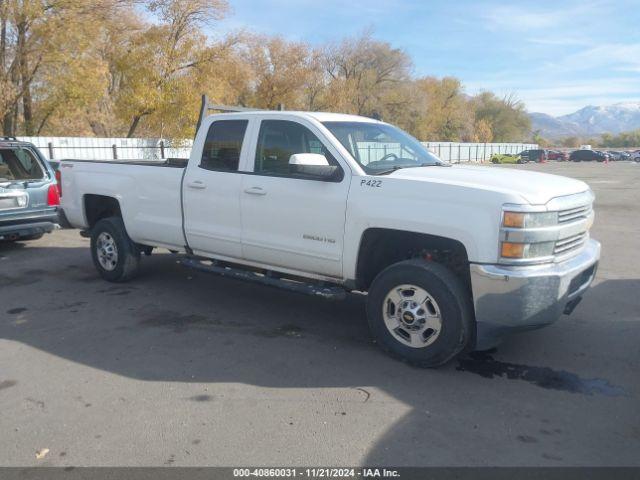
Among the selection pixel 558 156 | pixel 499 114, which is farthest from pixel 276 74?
pixel 499 114

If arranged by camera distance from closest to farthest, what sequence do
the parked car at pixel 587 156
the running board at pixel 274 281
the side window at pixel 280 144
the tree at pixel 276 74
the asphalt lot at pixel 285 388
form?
the asphalt lot at pixel 285 388 < the running board at pixel 274 281 < the side window at pixel 280 144 < the tree at pixel 276 74 < the parked car at pixel 587 156

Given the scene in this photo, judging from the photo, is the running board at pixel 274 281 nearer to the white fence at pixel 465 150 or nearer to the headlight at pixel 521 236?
the headlight at pixel 521 236

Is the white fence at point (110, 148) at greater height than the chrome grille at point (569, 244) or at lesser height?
greater

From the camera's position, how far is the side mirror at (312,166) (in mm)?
4590

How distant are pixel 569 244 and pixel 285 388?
2.46 m

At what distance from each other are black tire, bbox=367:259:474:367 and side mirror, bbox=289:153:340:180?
946 millimetres

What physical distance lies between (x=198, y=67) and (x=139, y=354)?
1006 inches

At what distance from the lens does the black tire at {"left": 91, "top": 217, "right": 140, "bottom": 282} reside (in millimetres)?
6746

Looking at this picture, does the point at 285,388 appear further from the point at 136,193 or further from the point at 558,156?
the point at 558,156

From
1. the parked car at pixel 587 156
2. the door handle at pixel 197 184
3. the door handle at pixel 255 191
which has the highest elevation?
the door handle at pixel 197 184

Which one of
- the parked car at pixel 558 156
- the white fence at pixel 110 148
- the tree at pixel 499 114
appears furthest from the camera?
the tree at pixel 499 114

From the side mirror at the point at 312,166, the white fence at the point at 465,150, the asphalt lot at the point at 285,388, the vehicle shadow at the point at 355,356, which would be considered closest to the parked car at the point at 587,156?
the white fence at the point at 465,150

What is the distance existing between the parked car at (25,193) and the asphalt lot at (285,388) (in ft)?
7.65

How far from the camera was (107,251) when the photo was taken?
6980 millimetres
